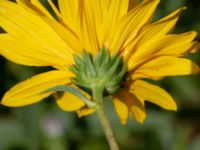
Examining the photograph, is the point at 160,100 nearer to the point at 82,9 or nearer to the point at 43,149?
the point at 82,9

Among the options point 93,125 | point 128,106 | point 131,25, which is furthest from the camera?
point 93,125

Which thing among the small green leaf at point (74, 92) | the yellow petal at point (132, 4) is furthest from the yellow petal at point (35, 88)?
the yellow petal at point (132, 4)

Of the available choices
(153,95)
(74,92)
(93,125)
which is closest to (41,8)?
(74,92)

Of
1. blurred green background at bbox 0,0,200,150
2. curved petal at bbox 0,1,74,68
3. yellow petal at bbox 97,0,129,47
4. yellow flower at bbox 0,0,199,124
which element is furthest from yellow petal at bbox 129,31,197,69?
blurred green background at bbox 0,0,200,150

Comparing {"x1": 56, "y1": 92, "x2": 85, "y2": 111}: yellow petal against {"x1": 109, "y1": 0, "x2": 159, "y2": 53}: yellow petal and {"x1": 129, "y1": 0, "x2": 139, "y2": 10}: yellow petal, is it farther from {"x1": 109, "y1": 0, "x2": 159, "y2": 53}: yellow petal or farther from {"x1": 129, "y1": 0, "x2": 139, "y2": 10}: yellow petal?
{"x1": 129, "y1": 0, "x2": 139, "y2": 10}: yellow petal

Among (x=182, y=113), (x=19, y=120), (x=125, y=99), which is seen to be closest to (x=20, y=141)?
(x=19, y=120)

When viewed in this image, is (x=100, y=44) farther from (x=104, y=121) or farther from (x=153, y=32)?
(x=104, y=121)
